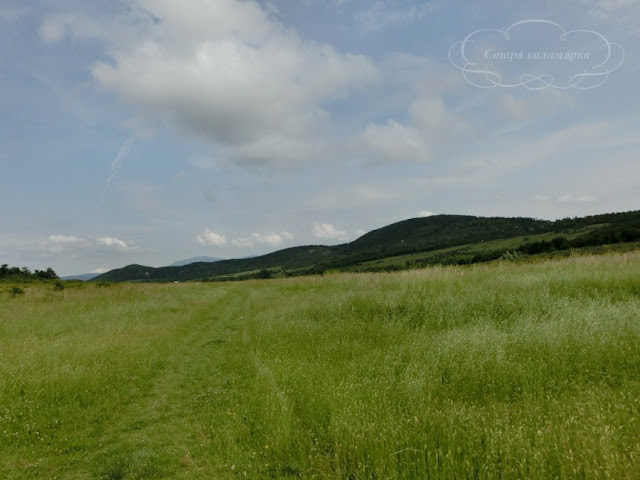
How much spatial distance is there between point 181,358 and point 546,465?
37.7 feet

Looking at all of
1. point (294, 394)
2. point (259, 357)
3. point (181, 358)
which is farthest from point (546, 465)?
point (181, 358)

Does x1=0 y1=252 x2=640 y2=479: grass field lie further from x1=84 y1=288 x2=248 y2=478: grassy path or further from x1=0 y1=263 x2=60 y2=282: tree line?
x1=0 y1=263 x2=60 y2=282: tree line

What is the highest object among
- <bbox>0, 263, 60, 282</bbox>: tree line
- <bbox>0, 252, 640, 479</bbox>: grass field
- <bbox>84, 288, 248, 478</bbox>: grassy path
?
<bbox>0, 263, 60, 282</bbox>: tree line

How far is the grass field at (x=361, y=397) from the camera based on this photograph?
441cm

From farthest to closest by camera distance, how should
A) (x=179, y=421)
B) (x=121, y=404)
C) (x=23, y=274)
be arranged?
(x=23, y=274) → (x=121, y=404) → (x=179, y=421)

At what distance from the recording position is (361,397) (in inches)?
244

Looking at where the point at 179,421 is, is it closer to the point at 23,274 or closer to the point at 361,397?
the point at 361,397

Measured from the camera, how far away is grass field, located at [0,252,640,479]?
441cm

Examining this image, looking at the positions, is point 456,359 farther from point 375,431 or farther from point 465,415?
point 375,431

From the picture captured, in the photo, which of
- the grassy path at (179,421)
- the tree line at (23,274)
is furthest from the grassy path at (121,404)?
the tree line at (23,274)

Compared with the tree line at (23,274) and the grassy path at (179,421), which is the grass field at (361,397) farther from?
the tree line at (23,274)

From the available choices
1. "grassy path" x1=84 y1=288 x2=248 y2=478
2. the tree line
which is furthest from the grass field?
the tree line

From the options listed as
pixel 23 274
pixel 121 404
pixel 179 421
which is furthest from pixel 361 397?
pixel 23 274

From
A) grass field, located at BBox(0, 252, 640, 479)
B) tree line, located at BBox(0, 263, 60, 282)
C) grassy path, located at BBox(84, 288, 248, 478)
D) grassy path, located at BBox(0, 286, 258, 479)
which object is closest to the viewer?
grass field, located at BBox(0, 252, 640, 479)
